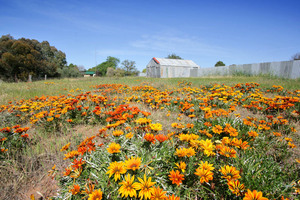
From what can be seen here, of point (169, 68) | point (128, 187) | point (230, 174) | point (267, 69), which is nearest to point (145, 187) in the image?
point (128, 187)

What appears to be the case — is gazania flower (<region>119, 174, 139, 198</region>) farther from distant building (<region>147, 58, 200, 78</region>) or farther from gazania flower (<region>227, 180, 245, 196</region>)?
distant building (<region>147, 58, 200, 78</region>)

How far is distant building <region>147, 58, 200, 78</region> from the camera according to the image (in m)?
25.2

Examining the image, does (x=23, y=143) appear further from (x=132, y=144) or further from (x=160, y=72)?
(x=160, y=72)

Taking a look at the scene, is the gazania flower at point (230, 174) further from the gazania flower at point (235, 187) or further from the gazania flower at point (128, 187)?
the gazania flower at point (128, 187)

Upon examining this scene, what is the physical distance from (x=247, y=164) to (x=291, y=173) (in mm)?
403

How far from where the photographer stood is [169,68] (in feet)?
83.9

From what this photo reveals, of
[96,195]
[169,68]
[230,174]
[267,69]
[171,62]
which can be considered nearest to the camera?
[96,195]

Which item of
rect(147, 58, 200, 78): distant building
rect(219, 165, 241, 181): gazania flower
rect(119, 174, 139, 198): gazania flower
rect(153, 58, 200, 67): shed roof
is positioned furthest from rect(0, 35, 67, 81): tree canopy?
rect(219, 165, 241, 181): gazania flower

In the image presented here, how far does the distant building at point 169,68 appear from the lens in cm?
2519

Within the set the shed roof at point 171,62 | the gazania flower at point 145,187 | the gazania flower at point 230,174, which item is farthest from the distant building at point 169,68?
the gazania flower at point 145,187

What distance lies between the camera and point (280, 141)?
1774mm

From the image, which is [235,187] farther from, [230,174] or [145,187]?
[145,187]

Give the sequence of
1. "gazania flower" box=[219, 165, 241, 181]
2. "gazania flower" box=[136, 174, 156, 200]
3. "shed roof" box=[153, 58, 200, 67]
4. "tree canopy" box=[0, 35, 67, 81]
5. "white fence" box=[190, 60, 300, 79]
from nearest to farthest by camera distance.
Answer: "gazania flower" box=[136, 174, 156, 200], "gazania flower" box=[219, 165, 241, 181], "white fence" box=[190, 60, 300, 79], "tree canopy" box=[0, 35, 67, 81], "shed roof" box=[153, 58, 200, 67]

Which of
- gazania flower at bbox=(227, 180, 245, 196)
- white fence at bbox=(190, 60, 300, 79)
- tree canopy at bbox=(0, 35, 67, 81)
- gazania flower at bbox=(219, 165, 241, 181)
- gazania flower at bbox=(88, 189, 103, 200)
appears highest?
tree canopy at bbox=(0, 35, 67, 81)
